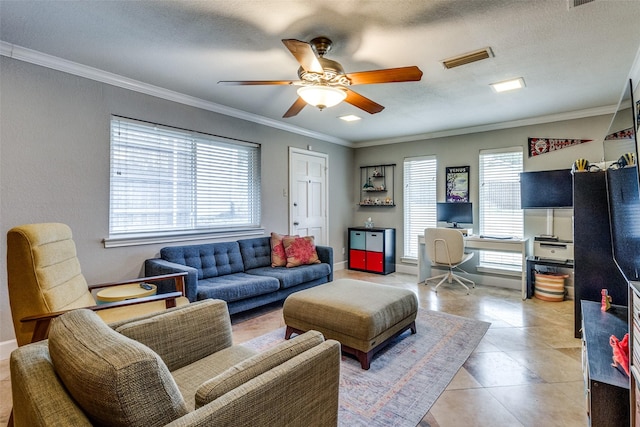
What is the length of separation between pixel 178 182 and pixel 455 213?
13.3 ft

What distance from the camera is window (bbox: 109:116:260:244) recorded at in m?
3.23

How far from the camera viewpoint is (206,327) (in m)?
1.75

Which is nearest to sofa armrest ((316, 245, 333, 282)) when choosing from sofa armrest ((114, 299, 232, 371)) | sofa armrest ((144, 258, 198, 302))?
sofa armrest ((144, 258, 198, 302))

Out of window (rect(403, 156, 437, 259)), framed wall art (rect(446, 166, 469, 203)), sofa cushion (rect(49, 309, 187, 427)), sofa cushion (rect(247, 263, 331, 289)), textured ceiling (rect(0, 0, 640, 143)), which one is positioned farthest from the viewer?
window (rect(403, 156, 437, 259))

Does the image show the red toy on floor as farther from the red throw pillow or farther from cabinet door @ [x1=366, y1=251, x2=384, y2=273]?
cabinet door @ [x1=366, y1=251, x2=384, y2=273]

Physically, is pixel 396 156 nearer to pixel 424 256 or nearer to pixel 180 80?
pixel 424 256

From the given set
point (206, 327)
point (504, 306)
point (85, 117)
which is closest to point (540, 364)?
point (504, 306)

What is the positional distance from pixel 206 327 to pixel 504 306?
3.57 metres

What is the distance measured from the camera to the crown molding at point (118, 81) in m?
2.53

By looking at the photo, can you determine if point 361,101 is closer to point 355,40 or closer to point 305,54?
point 355,40

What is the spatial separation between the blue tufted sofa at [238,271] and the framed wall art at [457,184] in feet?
7.66

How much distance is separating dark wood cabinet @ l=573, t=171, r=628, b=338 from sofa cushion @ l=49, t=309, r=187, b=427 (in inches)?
132

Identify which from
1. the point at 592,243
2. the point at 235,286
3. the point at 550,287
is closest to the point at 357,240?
the point at 550,287

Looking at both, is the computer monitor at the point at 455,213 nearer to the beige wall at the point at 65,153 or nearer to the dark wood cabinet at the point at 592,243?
the dark wood cabinet at the point at 592,243
